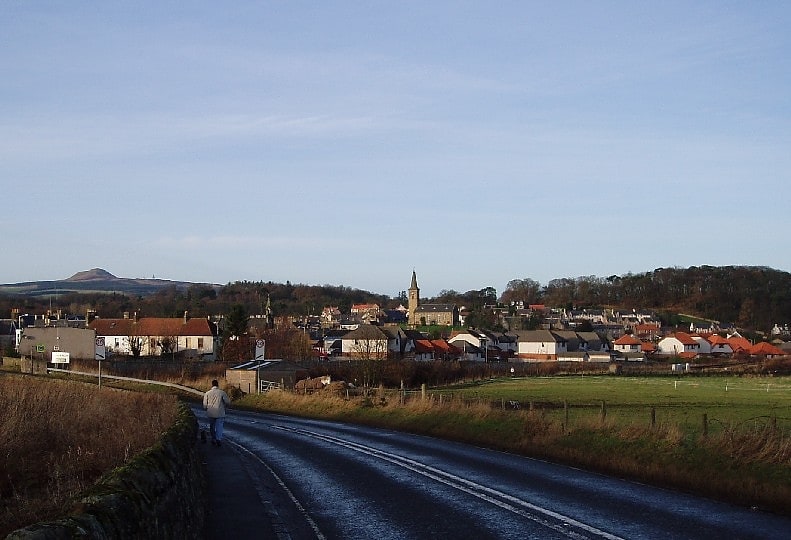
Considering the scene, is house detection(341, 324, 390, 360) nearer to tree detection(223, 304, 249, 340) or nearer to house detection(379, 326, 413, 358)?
house detection(379, 326, 413, 358)

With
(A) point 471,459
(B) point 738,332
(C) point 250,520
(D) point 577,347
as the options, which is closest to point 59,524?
(C) point 250,520

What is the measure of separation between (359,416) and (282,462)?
17.9 m

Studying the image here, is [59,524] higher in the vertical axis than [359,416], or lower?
higher

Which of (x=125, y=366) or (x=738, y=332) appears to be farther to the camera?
(x=738, y=332)

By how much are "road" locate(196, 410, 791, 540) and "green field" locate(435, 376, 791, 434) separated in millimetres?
6426


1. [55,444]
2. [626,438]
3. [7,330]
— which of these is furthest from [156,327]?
[626,438]

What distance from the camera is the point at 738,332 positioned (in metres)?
199

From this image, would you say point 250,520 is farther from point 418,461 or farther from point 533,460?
point 533,460

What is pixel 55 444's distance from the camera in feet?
65.3

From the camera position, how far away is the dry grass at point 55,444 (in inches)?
552

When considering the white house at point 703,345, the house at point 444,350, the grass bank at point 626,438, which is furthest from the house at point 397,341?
the grass bank at point 626,438

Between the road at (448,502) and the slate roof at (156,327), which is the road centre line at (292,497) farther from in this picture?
the slate roof at (156,327)

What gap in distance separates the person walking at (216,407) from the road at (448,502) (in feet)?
3.80

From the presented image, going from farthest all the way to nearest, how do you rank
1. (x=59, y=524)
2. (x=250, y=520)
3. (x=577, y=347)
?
(x=577, y=347), (x=250, y=520), (x=59, y=524)
